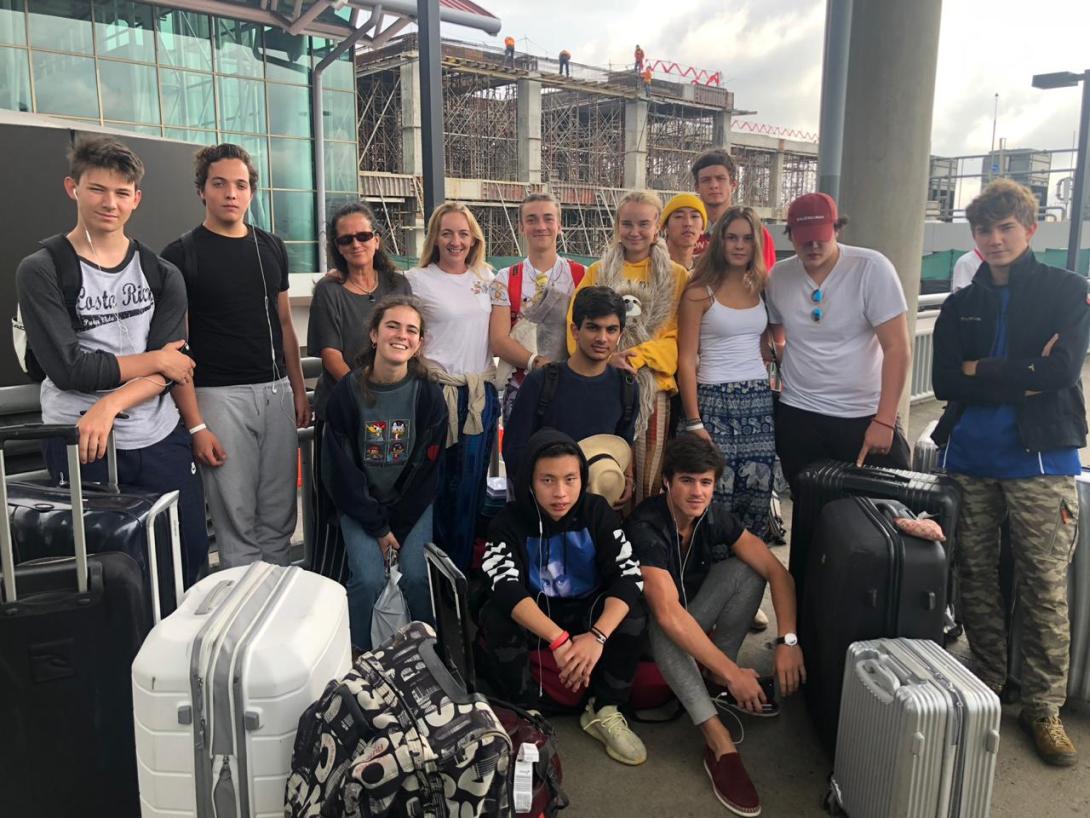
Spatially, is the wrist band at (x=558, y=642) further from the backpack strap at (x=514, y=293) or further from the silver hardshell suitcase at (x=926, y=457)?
the silver hardshell suitcase at (x=926, y=457)

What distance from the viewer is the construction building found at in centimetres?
4994

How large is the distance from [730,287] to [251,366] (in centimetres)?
203

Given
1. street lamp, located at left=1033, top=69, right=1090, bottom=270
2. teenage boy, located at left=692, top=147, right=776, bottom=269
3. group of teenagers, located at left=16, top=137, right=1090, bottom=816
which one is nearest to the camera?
group of teenagers, located at left=16, top=137, right=1090, bottom=816

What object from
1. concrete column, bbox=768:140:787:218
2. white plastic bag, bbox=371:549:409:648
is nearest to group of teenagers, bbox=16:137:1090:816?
white plastic bag, bbox=371:549:409:648

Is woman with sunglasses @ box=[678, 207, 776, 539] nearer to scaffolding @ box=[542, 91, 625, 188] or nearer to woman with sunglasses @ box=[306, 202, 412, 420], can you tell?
woman with sunglasses @ box=[306, 202, 412, 420]

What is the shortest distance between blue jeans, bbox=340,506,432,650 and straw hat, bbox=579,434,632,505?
67 centimetres

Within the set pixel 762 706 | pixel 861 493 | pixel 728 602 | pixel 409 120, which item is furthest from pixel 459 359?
pixel 409 120

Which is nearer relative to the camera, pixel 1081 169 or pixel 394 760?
pixel 394 760

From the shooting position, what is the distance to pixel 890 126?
228 inches

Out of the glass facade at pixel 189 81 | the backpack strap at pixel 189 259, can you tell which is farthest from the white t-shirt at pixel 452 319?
the glass facade at pixel 189 81

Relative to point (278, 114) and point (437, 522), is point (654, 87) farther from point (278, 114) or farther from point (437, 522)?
point (437, 522)

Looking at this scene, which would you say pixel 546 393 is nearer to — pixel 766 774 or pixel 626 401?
pixel 626 401

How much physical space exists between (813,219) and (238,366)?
2.38 meters

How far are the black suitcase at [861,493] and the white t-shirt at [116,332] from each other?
8.01ft
